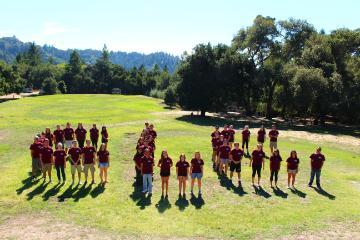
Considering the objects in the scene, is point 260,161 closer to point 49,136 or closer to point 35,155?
point 35,155

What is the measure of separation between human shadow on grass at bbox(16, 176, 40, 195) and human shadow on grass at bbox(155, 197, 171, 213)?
6.39m

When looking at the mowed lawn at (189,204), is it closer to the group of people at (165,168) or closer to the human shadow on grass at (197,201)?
the human shadow on grass at (197,201)

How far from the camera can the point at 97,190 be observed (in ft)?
60.2

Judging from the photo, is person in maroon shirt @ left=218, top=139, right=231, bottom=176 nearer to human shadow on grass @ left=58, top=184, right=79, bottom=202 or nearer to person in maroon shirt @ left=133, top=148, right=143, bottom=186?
person in maroon shirt @ left=133, top=148, right=143, bottom=186

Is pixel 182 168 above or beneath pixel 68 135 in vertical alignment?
beneath

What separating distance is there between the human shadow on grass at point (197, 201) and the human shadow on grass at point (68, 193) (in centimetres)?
540

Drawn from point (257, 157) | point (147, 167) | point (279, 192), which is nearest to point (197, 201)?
point (147, 167)

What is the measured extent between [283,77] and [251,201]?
3677cm

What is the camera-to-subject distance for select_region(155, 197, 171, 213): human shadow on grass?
16270 mm

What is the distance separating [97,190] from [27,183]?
3.71 m

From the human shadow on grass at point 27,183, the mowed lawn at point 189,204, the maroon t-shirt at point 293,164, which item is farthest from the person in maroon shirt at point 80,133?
the maroon t-shirt at point 293,164

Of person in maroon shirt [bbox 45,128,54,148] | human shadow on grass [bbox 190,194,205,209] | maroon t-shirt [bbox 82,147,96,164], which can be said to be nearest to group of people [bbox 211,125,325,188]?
human shadow on grass [bbox 190,194,205,209]

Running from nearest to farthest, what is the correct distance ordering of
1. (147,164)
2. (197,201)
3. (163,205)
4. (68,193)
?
(163,205)
(197,201)
(147,164)
(68,193)

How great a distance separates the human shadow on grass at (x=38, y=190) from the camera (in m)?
17.4
